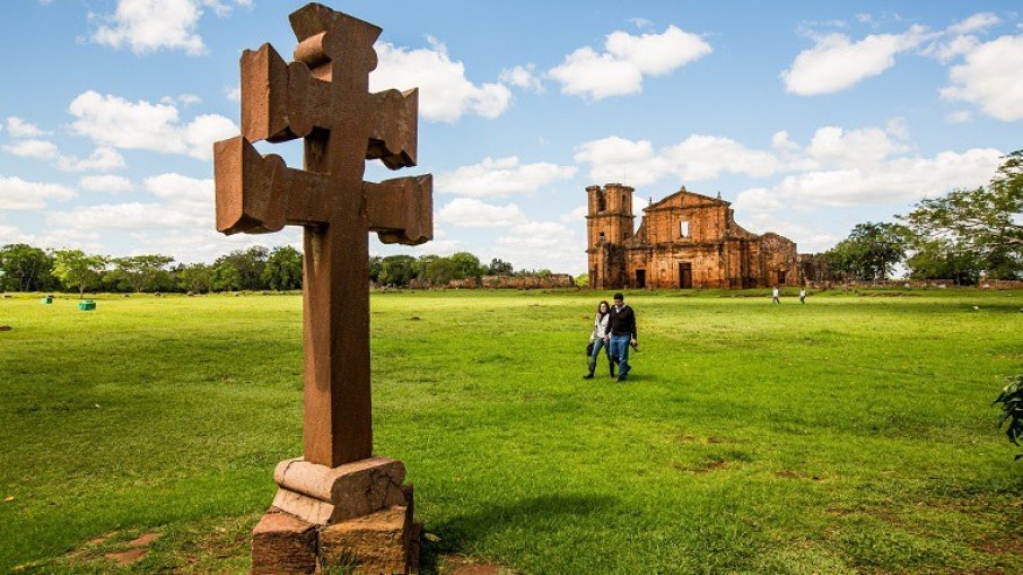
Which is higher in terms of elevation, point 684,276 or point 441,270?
point 441,270

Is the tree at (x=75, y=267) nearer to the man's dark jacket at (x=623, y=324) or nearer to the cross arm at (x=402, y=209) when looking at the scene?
the man's dark jacket at (x=623, y=324)

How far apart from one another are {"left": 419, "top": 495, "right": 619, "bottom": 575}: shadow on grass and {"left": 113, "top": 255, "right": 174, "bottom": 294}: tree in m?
98.1

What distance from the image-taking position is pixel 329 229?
3.60m

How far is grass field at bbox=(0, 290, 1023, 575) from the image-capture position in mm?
4027

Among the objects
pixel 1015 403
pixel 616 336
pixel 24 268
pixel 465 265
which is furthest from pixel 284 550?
pixel 465 265

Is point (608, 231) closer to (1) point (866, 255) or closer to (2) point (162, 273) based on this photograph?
(1) point (866, 255)

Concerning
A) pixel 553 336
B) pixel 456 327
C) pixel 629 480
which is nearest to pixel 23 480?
pixel 629 480

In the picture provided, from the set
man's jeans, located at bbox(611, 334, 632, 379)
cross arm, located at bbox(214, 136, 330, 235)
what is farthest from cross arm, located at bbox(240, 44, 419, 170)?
man's jeans, located at bbox(611, 334, 632, 379)

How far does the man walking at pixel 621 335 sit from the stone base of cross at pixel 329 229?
22.8ft

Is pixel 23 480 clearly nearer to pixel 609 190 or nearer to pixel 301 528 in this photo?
pixel 301 528

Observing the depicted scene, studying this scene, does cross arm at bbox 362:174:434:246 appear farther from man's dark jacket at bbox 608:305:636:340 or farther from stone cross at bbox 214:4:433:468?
man's dark jacket at bbox 608:305:636:340

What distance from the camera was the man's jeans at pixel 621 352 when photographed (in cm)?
1041

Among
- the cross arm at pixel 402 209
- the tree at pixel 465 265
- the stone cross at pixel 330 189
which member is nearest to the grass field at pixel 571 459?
the stone cross at pixel 330 189

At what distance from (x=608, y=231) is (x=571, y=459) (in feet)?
224
